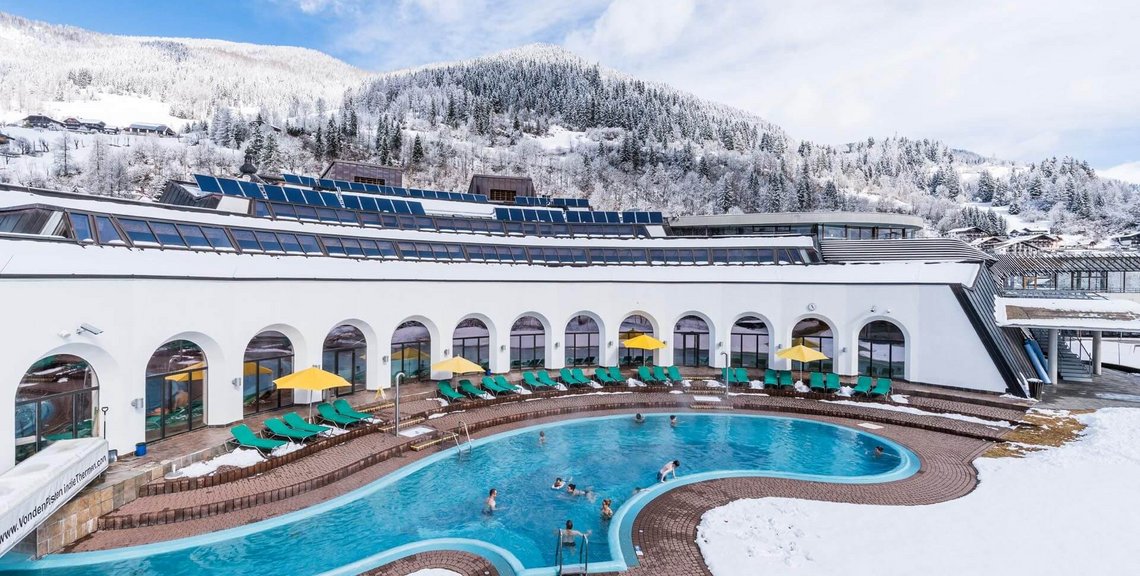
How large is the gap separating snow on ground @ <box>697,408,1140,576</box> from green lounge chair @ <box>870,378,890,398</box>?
739 centimetres

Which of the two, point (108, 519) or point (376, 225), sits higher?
point (376, 225)

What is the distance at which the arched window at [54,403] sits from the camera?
11.6 meters

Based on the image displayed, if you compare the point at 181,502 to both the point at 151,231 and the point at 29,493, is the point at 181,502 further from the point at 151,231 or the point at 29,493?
the point at 151,231

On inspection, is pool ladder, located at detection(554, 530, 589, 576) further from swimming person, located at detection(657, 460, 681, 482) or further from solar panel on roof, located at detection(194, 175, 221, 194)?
solar panel on roof, located at detection(194, 175, 221, 194)

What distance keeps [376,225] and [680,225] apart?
2460 centimetres

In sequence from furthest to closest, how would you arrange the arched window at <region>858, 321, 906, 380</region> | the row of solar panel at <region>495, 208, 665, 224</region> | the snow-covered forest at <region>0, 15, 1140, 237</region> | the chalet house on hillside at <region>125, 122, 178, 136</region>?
the chalet house on hillside at <region>125, 122, 178, 136</region>
the snow-covered forest at <region>0, 15, 1140, 237</region>
the row of solar panel at <region>495, 208, 665, 224</region>
the arched window at <region>858, 321, 906, 380</region>

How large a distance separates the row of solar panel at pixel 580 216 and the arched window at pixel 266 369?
17.5m

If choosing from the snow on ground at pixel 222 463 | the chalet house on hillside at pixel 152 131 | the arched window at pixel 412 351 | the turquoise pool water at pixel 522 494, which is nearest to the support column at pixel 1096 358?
the turquoise pool water at pixel 522 494

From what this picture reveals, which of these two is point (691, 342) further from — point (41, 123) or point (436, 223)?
point (41, 123)

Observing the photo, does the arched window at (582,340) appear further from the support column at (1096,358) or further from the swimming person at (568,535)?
the support column at (1096,358)

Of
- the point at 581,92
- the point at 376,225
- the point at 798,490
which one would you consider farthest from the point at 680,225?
the point at 581,92

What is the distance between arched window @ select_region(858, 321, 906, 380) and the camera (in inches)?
927

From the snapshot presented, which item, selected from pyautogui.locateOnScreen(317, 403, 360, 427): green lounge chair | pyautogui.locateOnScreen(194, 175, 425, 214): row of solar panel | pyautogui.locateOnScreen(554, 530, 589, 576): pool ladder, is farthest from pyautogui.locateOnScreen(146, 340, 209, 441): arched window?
pyautogui.locateOnScreen(554, 530, 589, 576): pool ladder

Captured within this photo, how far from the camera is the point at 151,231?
16.0 metres
